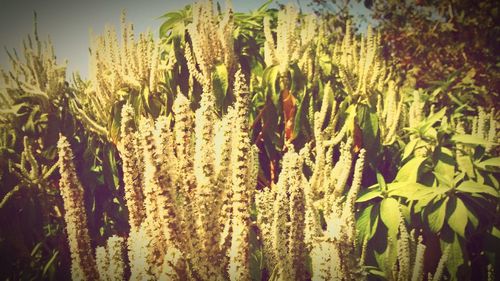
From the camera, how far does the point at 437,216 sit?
1.38 m

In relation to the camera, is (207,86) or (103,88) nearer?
(207,86)

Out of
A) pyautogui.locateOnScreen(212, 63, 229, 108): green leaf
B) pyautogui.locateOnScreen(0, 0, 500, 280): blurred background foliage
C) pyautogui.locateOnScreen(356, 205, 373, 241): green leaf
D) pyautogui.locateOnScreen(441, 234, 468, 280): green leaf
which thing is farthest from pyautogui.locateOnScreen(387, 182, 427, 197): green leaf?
pyautogui.locateOnScreen(212, 63, 229, 108): green leaf

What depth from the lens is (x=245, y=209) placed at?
42.3 inches

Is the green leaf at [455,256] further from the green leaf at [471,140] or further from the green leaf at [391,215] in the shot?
the green leaf at [471,140]

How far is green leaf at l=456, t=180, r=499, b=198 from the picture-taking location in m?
1.34

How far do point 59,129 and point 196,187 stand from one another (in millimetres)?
953

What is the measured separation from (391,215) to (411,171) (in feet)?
0.71

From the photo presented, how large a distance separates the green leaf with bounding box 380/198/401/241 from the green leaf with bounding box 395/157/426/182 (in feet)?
0.44

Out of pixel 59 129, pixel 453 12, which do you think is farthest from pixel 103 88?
pixel 453 12

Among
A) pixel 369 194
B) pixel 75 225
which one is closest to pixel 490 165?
pixel 369 194

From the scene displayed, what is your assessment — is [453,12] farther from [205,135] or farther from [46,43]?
[46,43]

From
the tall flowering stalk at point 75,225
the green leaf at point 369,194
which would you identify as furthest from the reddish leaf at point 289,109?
the tall flowering stalk at point 75,225

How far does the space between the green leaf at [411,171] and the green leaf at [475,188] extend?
155mm

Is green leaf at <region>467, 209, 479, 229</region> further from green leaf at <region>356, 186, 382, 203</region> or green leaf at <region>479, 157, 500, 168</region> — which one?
green leaf at <region>356, 186, 382, 203</region>
